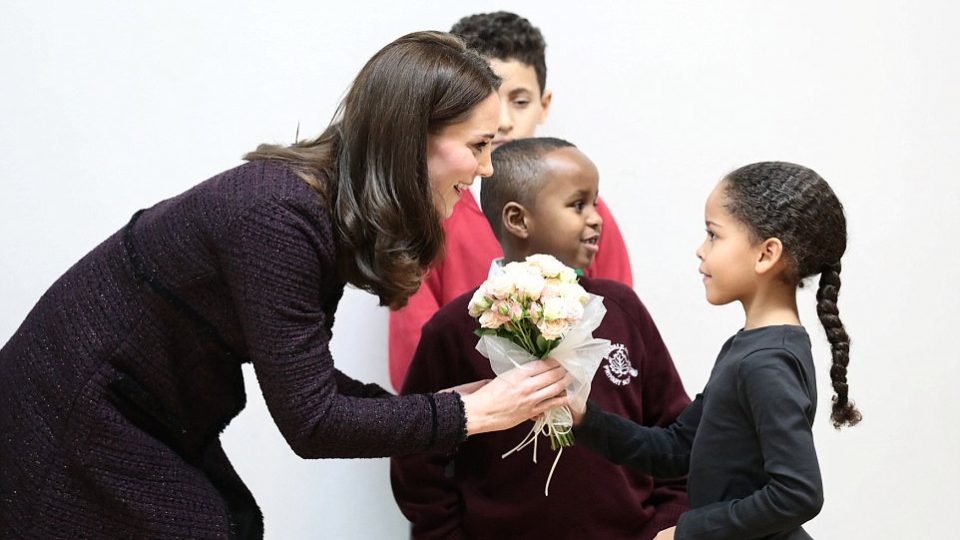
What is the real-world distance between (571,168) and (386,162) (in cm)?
78

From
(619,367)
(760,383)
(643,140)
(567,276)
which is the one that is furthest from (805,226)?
(643,140)

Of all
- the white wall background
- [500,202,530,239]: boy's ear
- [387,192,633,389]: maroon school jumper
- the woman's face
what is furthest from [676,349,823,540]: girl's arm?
the white wall background

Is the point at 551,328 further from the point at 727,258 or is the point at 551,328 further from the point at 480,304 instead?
the point at 727,258

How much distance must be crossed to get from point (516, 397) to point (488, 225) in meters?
0.99

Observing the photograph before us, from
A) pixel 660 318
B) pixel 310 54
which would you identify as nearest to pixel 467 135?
pixel 310 54

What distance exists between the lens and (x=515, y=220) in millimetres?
2629

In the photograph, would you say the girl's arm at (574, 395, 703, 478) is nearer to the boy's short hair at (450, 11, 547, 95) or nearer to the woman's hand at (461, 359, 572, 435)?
the woman's hand at (461, 359, 572, 435)

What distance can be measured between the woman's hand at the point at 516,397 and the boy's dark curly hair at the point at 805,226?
0.49 m

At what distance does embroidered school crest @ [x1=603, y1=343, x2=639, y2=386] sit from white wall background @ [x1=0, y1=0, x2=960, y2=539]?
954 millimetres

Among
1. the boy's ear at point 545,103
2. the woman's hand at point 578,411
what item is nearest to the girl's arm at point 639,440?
the woman's hand at point 578,411

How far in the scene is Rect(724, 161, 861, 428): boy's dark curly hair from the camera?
2.16 metres

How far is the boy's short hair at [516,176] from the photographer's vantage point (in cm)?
262

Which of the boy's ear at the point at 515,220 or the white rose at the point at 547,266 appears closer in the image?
the white rose at the point at 547,266

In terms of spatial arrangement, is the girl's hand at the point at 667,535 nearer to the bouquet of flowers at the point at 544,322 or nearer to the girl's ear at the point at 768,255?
the bouquet of flowers at the point at 544,322
